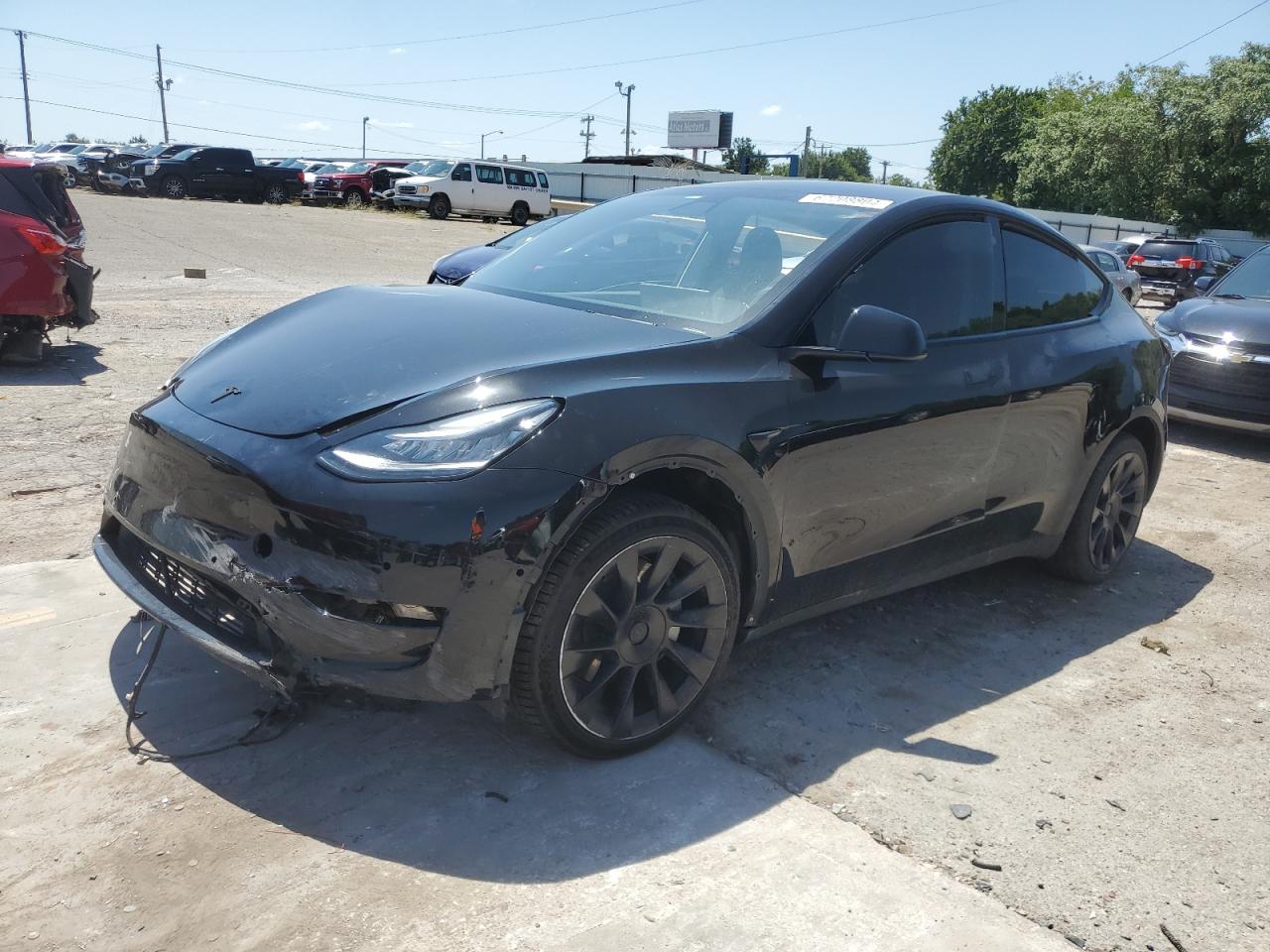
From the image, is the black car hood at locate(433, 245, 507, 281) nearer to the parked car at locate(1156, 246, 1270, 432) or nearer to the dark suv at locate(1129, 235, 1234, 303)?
the parked car at locate(1156, 246, 1270, 432)

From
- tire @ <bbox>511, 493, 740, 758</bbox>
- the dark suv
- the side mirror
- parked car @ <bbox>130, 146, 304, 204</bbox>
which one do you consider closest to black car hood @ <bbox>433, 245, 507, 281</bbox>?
the side mirror

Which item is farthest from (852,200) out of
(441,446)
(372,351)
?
(441,446)

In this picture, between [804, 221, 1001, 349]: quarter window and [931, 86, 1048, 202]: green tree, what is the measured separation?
8228cm

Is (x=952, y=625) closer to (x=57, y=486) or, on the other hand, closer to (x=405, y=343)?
(x=405, y=343)

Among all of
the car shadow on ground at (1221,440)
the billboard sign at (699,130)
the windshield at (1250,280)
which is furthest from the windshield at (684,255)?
the billboard sign at (699,130)

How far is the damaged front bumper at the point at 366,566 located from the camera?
2625mm

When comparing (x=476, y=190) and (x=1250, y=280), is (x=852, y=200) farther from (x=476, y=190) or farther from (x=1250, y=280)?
(x=476, y=190)

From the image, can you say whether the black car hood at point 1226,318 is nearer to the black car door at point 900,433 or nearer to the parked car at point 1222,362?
the parked car at point 1222,362

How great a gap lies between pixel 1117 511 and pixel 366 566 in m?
3.82

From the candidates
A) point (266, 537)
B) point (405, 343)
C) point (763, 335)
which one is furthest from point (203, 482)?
point (763, 335)

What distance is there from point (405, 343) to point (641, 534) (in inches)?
36.6

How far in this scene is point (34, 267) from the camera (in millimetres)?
7918

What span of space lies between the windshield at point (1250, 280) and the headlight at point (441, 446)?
28.5ft

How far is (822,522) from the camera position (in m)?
3.49
